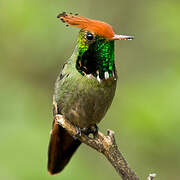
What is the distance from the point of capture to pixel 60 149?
20.0ft

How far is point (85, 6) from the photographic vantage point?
8.18 metres

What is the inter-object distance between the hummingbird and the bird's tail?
153 millimetres

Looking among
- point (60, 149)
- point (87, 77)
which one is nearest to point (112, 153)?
point (87, 77)

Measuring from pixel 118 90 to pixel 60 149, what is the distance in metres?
1.79

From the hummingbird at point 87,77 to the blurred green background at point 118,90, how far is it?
0.62 meters

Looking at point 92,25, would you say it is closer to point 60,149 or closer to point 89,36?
point 89,36

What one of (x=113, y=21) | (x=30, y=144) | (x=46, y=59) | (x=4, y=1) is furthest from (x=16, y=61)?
(x=30, y=144)

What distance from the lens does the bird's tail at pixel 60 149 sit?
597cm

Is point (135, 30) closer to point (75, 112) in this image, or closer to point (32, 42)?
point (32, 42)

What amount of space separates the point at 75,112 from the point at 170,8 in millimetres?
2178

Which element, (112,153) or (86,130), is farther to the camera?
(86,130)

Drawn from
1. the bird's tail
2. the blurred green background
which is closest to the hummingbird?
the bird's tail

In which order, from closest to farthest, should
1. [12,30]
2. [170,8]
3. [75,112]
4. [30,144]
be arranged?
[75,112]
[30,144]
[170,8]
[12,30]

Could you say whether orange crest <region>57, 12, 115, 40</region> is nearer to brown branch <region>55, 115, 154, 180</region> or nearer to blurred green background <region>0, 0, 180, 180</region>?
brown branch <region>55, 115, 154, 180</region>
